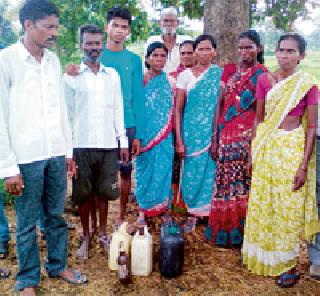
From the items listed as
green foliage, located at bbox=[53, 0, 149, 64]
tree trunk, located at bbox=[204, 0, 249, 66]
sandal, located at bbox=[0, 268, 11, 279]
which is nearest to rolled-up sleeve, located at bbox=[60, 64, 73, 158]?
sandal, located at bbox=[0, 268, 11, 279]

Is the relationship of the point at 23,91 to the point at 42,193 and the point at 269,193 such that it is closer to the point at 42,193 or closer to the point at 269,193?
the point at 42,193

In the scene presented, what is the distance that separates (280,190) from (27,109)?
1904 millimetres

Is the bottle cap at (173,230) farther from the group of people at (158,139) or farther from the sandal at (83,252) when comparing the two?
the sandal at (83,252)

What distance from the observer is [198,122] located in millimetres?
3838

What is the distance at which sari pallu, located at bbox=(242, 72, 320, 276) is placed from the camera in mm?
2871

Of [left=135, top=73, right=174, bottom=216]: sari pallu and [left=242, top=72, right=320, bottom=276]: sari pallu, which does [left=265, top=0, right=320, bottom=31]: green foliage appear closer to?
[left=135, top=73, right=174, bottom=216]: sari pallu

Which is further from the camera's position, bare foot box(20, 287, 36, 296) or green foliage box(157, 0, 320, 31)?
green foliage box(157, 0, 320, 31)

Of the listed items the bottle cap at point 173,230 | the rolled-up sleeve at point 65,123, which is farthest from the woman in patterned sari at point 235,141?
the rolled-up sleeve at point 65,123

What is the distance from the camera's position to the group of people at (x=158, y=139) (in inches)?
99.4

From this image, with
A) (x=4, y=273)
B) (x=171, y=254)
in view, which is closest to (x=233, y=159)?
(x=171, y=254)

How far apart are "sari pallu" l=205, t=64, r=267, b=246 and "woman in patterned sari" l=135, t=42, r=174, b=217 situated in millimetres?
585

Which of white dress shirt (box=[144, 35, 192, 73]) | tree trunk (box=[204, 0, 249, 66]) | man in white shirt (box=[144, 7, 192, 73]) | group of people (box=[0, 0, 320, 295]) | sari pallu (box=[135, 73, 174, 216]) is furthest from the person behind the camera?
tree trunk (box=[204, 0, 249, 66])

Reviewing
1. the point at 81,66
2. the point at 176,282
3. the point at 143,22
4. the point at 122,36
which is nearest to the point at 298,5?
the point at 143,22

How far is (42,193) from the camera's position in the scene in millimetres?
2711
